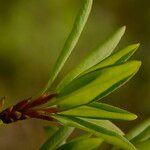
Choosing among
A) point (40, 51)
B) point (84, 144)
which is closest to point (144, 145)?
point (84, 144)

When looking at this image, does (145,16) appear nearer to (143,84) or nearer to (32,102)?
(143,84)

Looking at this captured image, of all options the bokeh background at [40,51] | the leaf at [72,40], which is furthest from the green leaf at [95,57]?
the bokeh background at [40,51]

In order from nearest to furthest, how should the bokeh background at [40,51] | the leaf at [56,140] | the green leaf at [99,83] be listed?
the green leaf at [99,83] → the leaf at [56,140] → the bokeh background at [40,51]

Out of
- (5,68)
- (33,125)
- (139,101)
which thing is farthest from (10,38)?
(139,101)

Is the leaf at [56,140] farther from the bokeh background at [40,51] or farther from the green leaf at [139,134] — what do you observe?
the bokeh background at [40,51]

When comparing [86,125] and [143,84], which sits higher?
[86,125]
